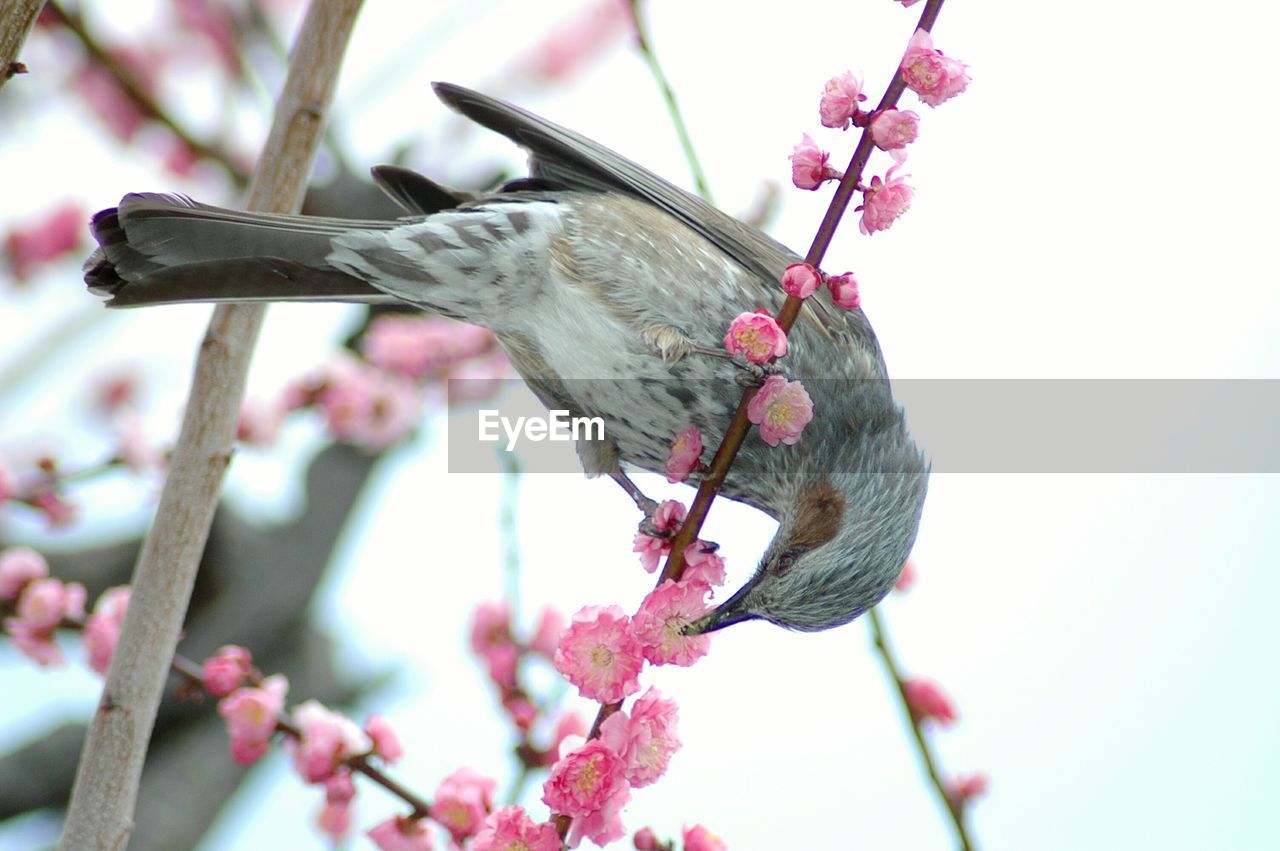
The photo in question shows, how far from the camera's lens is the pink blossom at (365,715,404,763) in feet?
6.20

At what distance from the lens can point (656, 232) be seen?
2.17 m

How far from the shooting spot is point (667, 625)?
1.41 meters

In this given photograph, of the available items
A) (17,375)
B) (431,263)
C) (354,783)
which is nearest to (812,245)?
(431,263)

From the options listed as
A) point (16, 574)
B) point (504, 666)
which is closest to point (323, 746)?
point (504, 666)

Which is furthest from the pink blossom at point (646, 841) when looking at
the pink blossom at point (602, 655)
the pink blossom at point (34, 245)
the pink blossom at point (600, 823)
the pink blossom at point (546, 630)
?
the pink blossom at point (34, 245)

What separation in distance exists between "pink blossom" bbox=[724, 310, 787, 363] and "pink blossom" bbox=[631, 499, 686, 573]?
307 millimetres

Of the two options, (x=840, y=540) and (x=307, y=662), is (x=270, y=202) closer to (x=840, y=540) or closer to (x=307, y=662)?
(x=840, y=540)

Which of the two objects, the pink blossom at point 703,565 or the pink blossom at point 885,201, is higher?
the pink blossom at point 885,201

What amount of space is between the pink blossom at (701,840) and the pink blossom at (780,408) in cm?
54

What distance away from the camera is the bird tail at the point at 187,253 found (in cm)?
186

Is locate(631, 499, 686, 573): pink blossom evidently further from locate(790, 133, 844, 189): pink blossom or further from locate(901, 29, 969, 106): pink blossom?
locate(901, 29, 969, 106): pink blossom

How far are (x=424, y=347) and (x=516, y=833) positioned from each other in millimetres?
2556

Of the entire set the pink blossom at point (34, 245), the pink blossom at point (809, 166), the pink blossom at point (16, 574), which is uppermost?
the pink blossom at point (34, 245)

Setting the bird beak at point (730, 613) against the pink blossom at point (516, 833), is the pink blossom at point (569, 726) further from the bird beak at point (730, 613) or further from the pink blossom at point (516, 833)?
the pink blossom at point (516, 833)
